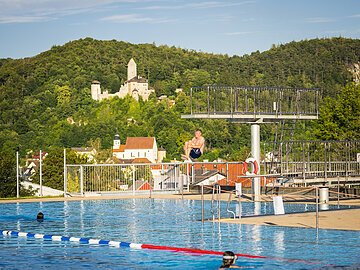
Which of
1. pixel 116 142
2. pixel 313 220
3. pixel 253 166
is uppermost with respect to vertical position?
pixel 116 142

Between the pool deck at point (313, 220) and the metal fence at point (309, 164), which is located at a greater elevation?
the metal fence at point (309, 164)

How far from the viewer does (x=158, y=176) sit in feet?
111

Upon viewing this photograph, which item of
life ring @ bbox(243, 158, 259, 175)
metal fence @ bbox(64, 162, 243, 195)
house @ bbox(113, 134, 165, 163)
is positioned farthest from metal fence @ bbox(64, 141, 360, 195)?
house @ bbox(113, 134, 165, 163)

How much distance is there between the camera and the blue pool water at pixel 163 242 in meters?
12.9

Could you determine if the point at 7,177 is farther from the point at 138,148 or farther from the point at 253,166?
the point at 138,148

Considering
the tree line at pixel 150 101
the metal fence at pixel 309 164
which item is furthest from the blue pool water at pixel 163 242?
the tree line at pixel 150 101

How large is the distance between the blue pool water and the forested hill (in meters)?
99.4

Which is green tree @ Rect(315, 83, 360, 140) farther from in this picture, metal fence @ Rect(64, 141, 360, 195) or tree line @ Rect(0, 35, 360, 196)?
tree line @ Rect(0, 35, 360, 196)

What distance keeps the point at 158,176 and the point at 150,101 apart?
164 meters

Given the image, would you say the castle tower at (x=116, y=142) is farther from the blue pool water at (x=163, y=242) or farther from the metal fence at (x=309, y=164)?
the blue pool water at (x=163, y=242)

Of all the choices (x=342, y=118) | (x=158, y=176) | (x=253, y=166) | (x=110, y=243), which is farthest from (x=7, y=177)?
(x=110, y=243)

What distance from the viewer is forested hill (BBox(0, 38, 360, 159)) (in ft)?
452

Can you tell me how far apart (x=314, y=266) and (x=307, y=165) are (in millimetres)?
18553

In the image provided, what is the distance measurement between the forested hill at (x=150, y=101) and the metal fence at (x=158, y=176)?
3364 inches
